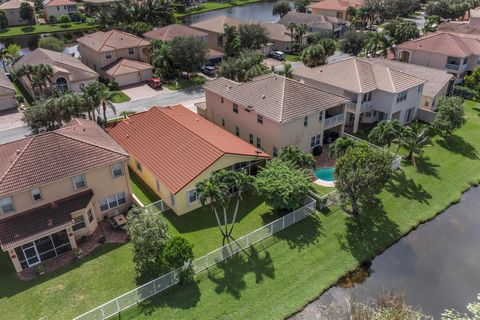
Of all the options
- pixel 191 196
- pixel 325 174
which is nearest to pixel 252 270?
pixel 191 196

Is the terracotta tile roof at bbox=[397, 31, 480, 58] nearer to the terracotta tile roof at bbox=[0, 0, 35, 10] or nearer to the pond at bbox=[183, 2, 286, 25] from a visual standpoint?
the pond at bbox=[183, 2, 286, 25]

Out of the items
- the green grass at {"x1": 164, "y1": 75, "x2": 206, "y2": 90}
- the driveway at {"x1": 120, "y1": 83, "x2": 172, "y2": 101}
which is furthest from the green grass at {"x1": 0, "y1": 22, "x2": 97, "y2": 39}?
the green grass at {"x1": 164, "y1": 75, "x2": 206, "y2": 90}

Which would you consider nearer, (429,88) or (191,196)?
(191,196)

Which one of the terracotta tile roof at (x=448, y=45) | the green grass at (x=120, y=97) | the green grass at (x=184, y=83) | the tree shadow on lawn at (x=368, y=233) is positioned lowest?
the tree shadow on lawn at (x=368, y=233)

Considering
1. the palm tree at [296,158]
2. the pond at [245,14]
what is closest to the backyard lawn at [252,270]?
the palm tree at [296,158]

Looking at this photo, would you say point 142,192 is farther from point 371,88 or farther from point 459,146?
point 459,146

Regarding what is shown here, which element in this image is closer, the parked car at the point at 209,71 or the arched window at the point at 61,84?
the arched window at the point at 61,84

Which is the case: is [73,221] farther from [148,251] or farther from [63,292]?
[148,251]

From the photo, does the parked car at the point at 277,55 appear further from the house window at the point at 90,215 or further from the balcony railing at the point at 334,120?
the house window at the point at 90,215
